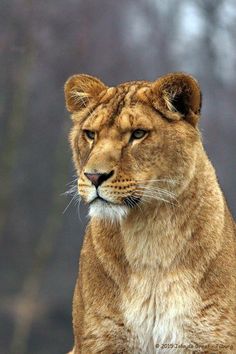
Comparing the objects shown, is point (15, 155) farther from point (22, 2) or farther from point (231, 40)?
point (231, 40)

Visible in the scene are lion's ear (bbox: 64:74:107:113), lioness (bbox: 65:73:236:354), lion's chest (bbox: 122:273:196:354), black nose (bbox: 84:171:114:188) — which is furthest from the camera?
lion's ear (bbox: 64:74:107:113)

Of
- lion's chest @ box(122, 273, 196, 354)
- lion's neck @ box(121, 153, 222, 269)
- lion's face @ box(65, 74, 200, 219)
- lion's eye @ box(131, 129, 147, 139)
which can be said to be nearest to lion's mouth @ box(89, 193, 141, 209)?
lion's face @ box(65, 74, 200, 219)

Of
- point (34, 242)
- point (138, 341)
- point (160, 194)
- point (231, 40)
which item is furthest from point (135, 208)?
point (231, 40)

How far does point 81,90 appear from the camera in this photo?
5.99 meters

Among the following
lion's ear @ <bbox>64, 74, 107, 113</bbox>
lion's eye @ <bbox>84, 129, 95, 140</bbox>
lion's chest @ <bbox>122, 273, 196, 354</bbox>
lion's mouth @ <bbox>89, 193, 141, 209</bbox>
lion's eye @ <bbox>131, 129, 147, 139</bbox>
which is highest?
lion's ear @ <bbox>64, 74, 107, 113</bbox>

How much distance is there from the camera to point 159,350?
5.62 metres

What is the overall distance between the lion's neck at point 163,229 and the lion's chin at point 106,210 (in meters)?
0.19

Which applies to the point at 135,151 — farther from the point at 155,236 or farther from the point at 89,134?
the point at 155,236

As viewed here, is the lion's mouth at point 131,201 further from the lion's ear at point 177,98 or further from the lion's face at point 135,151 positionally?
the lion's ear at point 177,98

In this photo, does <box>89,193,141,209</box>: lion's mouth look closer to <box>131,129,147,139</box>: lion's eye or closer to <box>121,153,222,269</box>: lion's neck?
<box>121,153,222,269</box>: lion's neck

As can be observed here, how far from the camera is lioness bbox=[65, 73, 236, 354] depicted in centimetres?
546

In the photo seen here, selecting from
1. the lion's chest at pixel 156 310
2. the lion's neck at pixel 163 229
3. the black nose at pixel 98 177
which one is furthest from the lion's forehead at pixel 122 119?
the lion's chest at pixel 156 310

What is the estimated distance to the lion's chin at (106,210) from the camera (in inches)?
212

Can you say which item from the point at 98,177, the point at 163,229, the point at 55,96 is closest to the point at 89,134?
the point at 98,177
